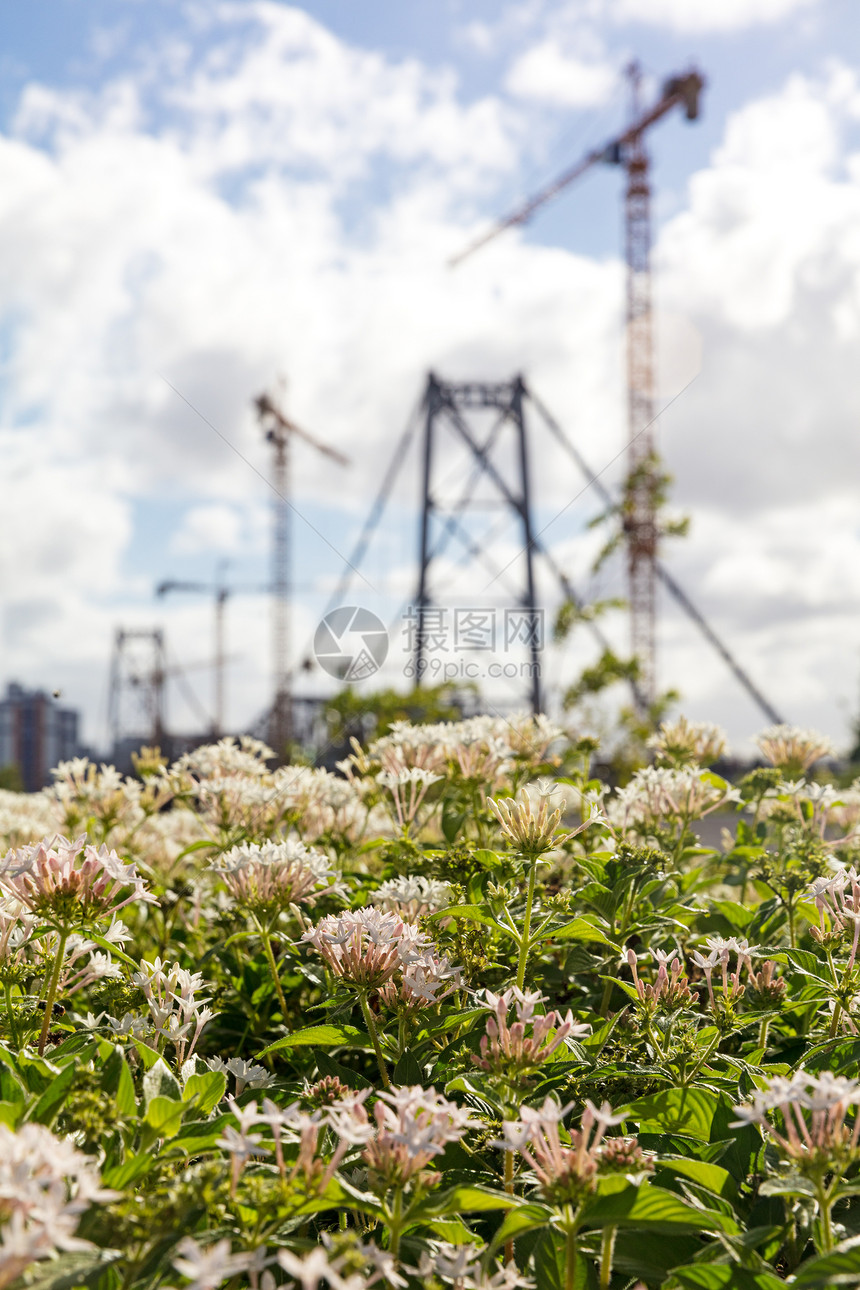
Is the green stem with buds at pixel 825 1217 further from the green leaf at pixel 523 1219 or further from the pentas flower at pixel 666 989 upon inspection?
the pentas flower at pixel 666 989

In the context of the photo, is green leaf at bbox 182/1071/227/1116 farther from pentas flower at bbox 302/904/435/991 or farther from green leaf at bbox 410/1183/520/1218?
green leaf at bbox 410/1183/520/1218

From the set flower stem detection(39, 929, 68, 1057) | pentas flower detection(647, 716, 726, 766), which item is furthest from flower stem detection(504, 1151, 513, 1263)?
pentas flower detection(647, 716, 726, 766)

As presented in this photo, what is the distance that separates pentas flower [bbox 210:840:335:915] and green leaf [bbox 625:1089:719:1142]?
2.56 feet

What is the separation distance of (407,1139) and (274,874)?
0.96 metres

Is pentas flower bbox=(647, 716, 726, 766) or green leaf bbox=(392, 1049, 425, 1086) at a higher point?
pentas flower bbox=(647, 716, 726, 766)

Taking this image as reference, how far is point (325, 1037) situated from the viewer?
1.70m

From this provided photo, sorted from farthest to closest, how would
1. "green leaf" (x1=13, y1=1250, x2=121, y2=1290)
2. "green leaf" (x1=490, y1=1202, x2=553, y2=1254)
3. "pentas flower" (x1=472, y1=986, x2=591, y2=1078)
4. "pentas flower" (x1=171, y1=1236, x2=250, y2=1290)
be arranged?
"pentas flower" (x1=472, y1=986, x2=591, y2=1078) → "green leaf" (x1=490, y1=1202, x2=553, y2=1254) → "green leaf" (x1=13, y1=1250, x2=121, y2=1290) → "pentas flower" (x1=171, y1=1236, x2=250, y2=1290)

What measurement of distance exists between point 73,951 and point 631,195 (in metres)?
50.2

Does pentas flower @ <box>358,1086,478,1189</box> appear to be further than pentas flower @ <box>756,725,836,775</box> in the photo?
No

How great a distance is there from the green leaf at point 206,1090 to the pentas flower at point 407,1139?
36cm

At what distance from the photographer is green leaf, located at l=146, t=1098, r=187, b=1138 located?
1.29 metres

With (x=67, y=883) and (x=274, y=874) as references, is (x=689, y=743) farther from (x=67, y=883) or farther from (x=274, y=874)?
(x=67, y=883)

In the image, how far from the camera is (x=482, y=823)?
2645mm

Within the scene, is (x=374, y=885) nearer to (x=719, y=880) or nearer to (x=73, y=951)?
(x=73, y=951)
